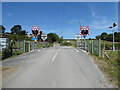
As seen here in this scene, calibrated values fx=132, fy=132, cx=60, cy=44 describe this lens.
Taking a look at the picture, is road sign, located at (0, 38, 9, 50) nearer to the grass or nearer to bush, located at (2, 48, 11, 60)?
bush, located at (2, 48, 11, 60)

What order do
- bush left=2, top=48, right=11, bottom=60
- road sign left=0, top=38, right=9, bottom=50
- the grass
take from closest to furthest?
the grass, bush left=2, top=48, right=11, bottom=60, road sign left=0, top=38, right=9, bottom=50

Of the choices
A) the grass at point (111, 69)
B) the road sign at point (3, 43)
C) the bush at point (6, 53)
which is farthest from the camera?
the road sign at point (3, 43)

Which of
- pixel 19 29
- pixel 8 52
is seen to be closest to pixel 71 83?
pixel 8 52

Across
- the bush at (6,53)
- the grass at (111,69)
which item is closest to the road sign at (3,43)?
the bush at (6,53)

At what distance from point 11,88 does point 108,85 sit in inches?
141

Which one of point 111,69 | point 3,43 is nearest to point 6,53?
point 3,43

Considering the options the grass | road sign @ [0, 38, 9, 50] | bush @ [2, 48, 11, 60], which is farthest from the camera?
road sign @ [0, 38, 9, 50]

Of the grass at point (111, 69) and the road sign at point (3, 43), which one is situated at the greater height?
the road sign at point (3, 43)

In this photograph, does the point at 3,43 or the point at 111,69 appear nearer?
the point at 111,69

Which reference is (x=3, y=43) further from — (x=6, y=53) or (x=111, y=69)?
(x=111, y=69)

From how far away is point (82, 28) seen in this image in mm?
24000

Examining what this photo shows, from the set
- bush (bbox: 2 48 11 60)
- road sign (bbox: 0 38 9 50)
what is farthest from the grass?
road sign (bbox: 0 38 9 50)

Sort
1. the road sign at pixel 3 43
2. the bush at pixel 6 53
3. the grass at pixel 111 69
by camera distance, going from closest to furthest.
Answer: the grass at pixel 111 69
the bush at pixel 6 53
the road sign at pixel 3 43

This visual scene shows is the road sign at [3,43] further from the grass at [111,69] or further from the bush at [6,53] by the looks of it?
the grass at [111,69]
